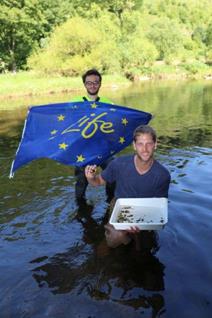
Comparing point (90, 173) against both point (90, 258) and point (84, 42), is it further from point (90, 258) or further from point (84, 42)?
point (84, 42)

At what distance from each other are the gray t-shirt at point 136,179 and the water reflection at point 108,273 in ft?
1.97

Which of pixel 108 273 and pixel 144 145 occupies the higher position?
pixel 144 145

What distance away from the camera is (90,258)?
6.42 m

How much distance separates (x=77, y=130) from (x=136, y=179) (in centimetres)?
229

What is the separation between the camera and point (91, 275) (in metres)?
5.91

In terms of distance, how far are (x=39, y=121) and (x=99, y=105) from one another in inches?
46.1

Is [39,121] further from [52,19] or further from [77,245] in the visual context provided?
[52,19]

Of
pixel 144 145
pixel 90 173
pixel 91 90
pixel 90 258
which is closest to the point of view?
pixel 144 145

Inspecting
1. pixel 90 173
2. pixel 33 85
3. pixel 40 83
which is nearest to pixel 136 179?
pixel 90 173

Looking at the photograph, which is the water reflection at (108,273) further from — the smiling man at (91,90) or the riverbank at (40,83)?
the riverbank at (40,83)

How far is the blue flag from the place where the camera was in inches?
303

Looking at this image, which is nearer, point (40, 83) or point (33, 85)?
point (33, 85)

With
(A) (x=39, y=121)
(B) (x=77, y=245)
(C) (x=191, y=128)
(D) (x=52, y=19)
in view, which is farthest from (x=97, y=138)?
(D) (x=52, y=19)

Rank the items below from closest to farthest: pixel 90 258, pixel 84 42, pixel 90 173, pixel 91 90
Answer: pixel 90 173 → pixel 90 258 → pixel 91 90 → pixel 84 42
